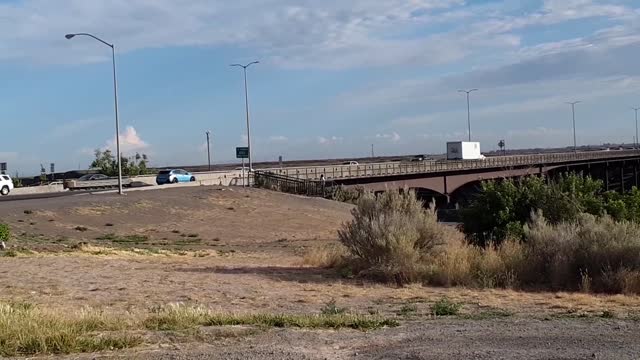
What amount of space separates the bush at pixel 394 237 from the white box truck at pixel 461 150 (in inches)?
4040

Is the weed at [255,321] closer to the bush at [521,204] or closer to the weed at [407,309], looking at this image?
the weed at [407,309]

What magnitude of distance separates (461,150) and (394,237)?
106 meters

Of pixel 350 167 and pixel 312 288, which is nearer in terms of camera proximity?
pixel 312 288

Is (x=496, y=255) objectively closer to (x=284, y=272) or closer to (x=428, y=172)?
(x=284, y=272)

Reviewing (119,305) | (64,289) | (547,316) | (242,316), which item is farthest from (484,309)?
(64,289)

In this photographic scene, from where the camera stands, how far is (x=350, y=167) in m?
78.5

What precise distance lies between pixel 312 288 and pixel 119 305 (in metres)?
4.22

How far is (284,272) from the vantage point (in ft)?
58.6

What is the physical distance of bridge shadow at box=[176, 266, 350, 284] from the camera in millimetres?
16469

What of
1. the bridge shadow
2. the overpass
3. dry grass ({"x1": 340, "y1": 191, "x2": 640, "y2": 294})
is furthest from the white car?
dry grass ({"x1": 340, "y1": 191, "x2": 640, "y2": 294})

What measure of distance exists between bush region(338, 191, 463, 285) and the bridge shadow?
0.80m

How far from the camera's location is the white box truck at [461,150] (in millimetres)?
120500

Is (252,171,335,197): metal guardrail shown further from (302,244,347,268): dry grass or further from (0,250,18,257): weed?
(302,244,347,268): dry grass

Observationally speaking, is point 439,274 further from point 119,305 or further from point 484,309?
point 119,305
